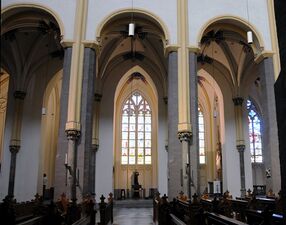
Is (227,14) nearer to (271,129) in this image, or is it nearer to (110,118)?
(271,129)

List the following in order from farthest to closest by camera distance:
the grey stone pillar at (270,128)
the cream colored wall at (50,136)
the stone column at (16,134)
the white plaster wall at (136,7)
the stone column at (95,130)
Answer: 1. the cream colored wall at (50,136)
2. the stone column at (95,130)
3. the stone column at (16,134)
4. the white plaster wall at (136,7)
5. the grey stone pillar at (270,128)

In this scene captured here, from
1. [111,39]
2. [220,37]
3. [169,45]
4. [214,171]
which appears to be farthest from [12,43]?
[214,171]

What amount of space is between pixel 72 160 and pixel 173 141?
4.41m

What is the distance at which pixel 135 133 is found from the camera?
Result: 29297mm

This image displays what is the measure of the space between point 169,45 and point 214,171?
52.1 ft

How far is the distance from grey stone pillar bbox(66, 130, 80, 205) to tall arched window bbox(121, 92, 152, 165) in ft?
49.1

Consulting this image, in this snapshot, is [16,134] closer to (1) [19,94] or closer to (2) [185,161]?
(1) [19,94]

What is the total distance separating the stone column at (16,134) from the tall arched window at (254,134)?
19.7 meters

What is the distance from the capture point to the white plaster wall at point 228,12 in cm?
1631

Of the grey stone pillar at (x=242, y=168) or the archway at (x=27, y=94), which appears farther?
the grey stone pillar at (x=242, y=168)

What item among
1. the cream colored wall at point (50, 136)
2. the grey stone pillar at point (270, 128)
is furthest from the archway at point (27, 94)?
the grey stone pillar at point (270, 128)

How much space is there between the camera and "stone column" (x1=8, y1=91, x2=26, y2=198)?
19.2m

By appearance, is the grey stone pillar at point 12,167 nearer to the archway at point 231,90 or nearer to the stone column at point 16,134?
the stone column at point 16,134

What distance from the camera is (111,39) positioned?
2106 cm
